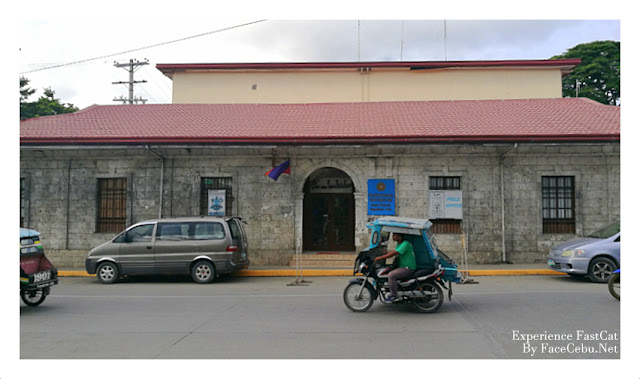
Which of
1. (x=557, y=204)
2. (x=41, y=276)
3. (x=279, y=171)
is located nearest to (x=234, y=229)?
(x=279, y=171)

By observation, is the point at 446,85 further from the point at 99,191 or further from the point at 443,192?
the point at 99,191

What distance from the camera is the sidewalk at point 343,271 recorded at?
47.2 ft

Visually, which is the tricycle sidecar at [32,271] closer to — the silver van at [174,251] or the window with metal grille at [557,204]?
the silver van at [174,251]

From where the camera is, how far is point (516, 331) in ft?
24.4

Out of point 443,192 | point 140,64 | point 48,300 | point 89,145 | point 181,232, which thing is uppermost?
point 140,64

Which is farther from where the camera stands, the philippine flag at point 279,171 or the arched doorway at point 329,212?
the arched doorway at point 329,212

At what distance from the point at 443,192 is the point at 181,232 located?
8442 mm

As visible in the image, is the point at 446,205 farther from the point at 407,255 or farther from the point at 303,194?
the point at 407,255

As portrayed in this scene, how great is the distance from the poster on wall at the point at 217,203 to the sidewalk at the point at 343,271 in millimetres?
2425

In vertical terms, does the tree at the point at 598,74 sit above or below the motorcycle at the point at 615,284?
above

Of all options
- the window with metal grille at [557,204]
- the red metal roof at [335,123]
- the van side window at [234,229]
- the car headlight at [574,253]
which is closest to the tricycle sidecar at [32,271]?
the van side window at [234,229]

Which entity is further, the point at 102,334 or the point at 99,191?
the point at 99,191

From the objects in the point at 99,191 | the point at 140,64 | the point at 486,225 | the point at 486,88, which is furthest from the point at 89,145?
the point at 140,64

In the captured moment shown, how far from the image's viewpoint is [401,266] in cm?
888
